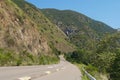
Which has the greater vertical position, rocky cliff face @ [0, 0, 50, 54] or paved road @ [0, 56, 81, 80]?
rocky cliff face @ [0, 0, 50, 54]

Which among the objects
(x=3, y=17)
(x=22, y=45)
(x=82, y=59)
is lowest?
(x=82, y=59)

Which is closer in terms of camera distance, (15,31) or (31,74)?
(31,74)

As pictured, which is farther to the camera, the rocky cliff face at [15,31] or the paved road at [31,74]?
the rocky cliff face at [15,31]

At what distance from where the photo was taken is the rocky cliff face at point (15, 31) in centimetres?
5659

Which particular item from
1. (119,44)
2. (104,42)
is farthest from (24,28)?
(119,44)

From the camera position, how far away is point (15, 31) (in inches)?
2457

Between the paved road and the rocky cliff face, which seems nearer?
the paved road

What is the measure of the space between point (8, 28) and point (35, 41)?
2187cm

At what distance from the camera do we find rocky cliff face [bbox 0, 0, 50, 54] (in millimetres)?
56594

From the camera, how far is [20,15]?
229 ft

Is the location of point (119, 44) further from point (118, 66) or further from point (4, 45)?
point (4, 45)

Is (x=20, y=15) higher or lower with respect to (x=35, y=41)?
higher

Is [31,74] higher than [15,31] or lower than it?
lower

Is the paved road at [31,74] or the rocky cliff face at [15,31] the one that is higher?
the rocky cliff face at [15,31]
